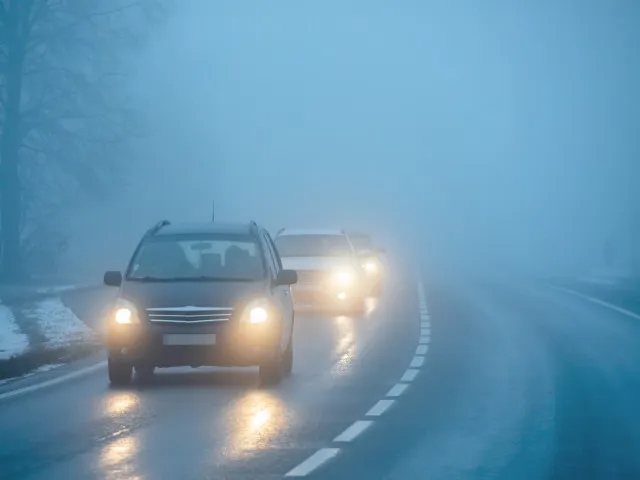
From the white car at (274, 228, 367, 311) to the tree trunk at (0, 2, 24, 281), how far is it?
9802 mm

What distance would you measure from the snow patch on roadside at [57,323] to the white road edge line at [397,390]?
570 cm

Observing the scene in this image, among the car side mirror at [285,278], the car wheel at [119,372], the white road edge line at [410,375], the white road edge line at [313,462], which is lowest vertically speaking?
the white road edge line at [313,462]

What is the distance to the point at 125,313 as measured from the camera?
1562 centimetres

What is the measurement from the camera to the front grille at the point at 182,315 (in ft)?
50.9

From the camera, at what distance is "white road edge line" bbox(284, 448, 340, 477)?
10.2m

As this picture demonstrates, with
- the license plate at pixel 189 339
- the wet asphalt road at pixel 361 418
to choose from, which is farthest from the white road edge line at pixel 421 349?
the license plate at pixel 189 339

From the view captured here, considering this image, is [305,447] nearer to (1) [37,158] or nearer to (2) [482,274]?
(1) [37,158]

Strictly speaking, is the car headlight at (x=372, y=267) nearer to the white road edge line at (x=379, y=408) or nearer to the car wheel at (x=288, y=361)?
the car wheel at (x=288, y=361)

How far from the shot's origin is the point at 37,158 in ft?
141

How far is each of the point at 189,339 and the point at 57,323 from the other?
9347mm

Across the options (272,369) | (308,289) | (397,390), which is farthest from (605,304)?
(272,369)

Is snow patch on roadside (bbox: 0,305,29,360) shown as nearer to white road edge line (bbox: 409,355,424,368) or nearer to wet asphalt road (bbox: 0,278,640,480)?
wet asphalt road (bbox: 0,278,640,480)

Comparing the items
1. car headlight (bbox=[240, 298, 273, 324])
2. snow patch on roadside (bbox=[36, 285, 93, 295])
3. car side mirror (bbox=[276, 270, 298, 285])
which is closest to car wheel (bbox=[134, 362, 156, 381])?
car headlight (bbox=[240, 298, 273, 324])

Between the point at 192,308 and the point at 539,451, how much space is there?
518 centimetres
